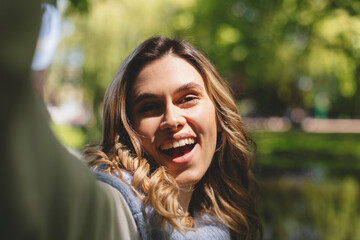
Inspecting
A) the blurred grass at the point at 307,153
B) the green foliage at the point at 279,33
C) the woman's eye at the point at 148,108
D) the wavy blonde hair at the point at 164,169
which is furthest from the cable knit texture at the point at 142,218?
the blurred grass at the point at 307,153

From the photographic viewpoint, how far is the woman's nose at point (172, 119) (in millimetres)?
1371

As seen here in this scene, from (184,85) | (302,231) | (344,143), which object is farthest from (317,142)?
(184,85)

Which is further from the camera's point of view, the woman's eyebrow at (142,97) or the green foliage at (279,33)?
the green foliage at (279,33)

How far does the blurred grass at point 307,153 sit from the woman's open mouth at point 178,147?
11.2 metres

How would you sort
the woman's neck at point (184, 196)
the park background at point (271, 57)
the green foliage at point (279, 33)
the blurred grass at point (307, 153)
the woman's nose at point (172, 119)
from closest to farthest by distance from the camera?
the woman's nose at point (172, 119)
the woman's neck at point (184, 196)
the park background at point (271, 57)
the green foliage at point (279, 33)
the blurred grass at point (307, 153)

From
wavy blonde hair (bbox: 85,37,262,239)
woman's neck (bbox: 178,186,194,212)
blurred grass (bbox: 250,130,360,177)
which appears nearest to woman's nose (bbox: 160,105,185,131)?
wavy blonde hair (bbox: 85,37,262,239)

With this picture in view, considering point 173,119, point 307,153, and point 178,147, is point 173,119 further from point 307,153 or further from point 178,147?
point 307,153

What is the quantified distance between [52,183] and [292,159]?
1571 centimetres

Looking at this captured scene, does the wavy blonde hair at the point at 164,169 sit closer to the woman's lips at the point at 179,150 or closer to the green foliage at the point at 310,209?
the woman's lips at the point at 179,150

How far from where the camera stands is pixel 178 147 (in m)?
1.44

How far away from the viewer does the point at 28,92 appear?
56 cm

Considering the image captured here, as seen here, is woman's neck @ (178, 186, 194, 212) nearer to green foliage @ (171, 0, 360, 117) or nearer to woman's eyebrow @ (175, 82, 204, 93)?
woman's eyebrow @ (175, 82, 204, 93)

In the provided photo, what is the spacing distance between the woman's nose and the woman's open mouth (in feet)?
0.16

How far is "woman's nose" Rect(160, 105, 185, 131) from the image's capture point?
1371 mm
